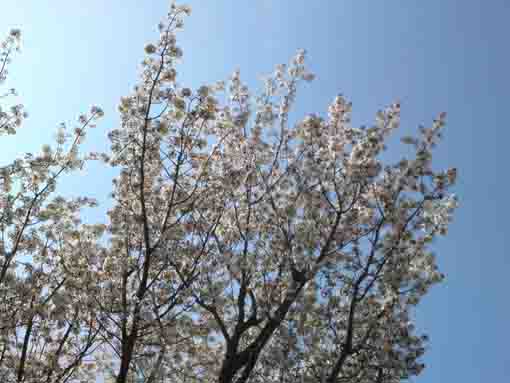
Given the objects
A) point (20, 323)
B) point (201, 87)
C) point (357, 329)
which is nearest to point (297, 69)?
point (201, 87)

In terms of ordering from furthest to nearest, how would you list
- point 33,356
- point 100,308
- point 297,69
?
point 297,69, point 33,356, point 100,308

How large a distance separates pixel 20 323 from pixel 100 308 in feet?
9.94

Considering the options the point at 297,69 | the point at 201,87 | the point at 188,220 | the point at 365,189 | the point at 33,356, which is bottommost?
the point at 33,356

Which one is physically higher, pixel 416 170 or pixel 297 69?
pixel 297 69

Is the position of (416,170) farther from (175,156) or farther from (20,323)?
(20,323)

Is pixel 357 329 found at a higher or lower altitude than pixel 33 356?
higher

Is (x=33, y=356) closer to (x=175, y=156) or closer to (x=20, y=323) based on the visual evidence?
(x=20, y=323)

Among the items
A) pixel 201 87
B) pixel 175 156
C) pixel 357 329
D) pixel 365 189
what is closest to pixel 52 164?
pixel 175 156

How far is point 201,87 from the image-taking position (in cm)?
1350

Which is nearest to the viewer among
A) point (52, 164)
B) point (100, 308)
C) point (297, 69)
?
point (100, 308)

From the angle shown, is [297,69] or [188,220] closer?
[188,220]

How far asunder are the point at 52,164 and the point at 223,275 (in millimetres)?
5426

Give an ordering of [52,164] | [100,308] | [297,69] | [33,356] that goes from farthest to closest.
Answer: [297,69] → [33,356] → [52,164] → [100,308]

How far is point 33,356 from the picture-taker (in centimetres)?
1480
